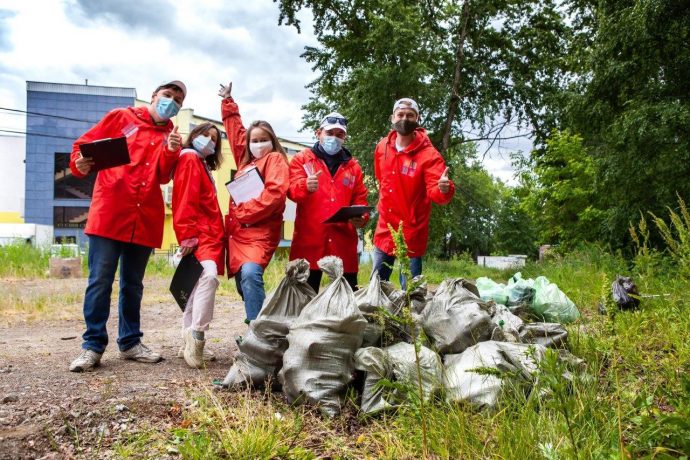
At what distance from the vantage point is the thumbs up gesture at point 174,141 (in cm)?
344

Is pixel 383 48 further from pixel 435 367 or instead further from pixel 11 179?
pixel 11 179

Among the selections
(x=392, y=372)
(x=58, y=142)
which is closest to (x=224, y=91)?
(x=392, y=372)

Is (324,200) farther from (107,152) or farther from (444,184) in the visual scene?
(107,152)

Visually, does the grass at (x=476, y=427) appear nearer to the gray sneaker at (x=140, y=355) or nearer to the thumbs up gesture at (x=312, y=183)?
the gray sneaker at (x=140, y=355)

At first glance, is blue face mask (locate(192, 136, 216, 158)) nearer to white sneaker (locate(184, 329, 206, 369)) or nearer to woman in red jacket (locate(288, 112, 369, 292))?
woman in red jacket (locate(288, 112, 369, 292))

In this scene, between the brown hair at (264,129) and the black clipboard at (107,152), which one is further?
the brown hair at (264,129)

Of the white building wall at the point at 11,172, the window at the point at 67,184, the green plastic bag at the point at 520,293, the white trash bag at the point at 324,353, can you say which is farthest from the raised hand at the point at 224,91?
the white building wall at the point at 11,172

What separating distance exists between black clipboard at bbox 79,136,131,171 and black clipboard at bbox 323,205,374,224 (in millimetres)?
1309

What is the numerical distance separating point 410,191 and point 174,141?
1742mm

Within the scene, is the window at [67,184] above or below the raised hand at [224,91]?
above

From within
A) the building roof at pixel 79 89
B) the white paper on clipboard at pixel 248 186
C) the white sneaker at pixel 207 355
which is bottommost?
the white sneaker at pixel 207 355

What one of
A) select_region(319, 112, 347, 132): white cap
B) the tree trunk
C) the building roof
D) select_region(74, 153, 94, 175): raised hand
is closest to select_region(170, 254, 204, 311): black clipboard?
select_region(74, 153, 94, 175): raised hand

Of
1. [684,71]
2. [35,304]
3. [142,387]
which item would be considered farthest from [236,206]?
[684,71]

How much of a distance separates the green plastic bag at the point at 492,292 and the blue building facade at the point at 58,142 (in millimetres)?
33944
